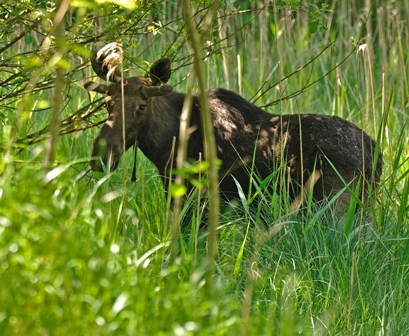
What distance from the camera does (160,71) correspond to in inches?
191

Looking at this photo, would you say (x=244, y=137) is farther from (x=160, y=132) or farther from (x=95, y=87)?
(x=95, y=87)

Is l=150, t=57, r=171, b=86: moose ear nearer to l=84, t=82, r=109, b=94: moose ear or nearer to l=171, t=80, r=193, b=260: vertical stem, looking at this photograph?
l=84, t=82, r=109, b=94: moose ear

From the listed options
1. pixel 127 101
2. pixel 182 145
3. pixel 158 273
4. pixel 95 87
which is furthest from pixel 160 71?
pixel 182 145

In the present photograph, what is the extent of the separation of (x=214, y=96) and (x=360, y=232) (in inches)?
80.0

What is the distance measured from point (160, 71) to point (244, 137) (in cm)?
91

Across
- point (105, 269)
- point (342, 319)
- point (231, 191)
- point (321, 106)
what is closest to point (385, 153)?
point (321, 106)

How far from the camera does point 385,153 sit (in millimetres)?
6711

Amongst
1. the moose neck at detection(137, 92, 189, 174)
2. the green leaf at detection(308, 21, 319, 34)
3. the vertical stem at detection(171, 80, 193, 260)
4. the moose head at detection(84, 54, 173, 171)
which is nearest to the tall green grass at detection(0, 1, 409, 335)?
the vertical stem at detection(171, 80, 193, 260)

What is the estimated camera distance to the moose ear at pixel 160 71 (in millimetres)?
4711

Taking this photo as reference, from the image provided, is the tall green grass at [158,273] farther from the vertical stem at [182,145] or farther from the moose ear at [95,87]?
the moose ear at [95,87]

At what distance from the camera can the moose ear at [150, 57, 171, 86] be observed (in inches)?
185

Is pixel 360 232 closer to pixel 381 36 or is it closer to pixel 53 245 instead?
pixel 53 245

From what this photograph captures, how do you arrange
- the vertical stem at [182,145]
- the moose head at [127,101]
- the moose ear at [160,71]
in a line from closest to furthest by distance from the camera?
1. the vertical stem at [182,145]
2. the moose head at [127,101]
3. the moose ear at [160,71]

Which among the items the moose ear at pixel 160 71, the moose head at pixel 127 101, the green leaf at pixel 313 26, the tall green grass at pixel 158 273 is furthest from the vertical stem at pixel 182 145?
the green leaf at pixel 313 26
